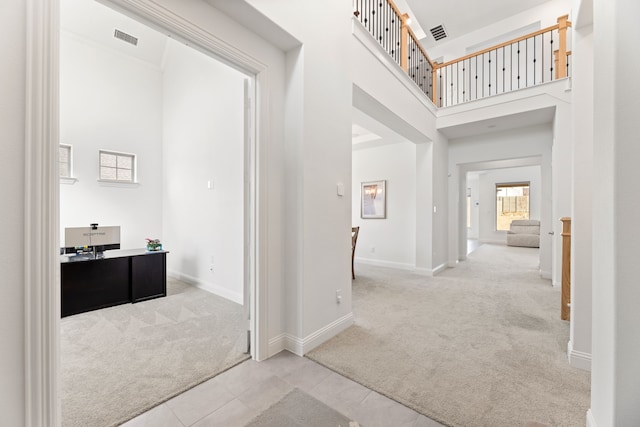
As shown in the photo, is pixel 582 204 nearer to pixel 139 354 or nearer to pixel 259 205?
pixel 259 205

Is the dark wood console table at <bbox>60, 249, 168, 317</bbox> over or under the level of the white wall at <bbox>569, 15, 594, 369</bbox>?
under

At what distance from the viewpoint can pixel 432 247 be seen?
5.02 m

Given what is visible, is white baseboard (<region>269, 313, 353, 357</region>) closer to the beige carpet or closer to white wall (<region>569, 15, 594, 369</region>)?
the beige carpet

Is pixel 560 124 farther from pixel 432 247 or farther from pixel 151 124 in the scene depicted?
pixel 151 124

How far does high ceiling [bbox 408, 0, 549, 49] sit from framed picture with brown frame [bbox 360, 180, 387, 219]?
402cm

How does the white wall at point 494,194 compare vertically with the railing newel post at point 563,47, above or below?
below

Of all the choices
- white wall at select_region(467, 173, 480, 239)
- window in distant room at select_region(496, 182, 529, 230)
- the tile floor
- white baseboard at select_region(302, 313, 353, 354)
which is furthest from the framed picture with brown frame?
white wall at select_region(467, 173, 480, 239)

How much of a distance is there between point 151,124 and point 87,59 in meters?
1.30

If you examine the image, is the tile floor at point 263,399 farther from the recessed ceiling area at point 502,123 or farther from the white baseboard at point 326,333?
the recessed ceiling area at point 502,123

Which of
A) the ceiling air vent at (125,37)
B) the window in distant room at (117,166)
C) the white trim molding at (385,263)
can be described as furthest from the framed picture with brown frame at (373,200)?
the ceiling air vent at (125,37)

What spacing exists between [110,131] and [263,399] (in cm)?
517

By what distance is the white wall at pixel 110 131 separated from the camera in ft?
13.9

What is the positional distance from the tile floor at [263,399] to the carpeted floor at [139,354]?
0.10 metres

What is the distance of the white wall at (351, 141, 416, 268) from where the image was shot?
18.5 feet
